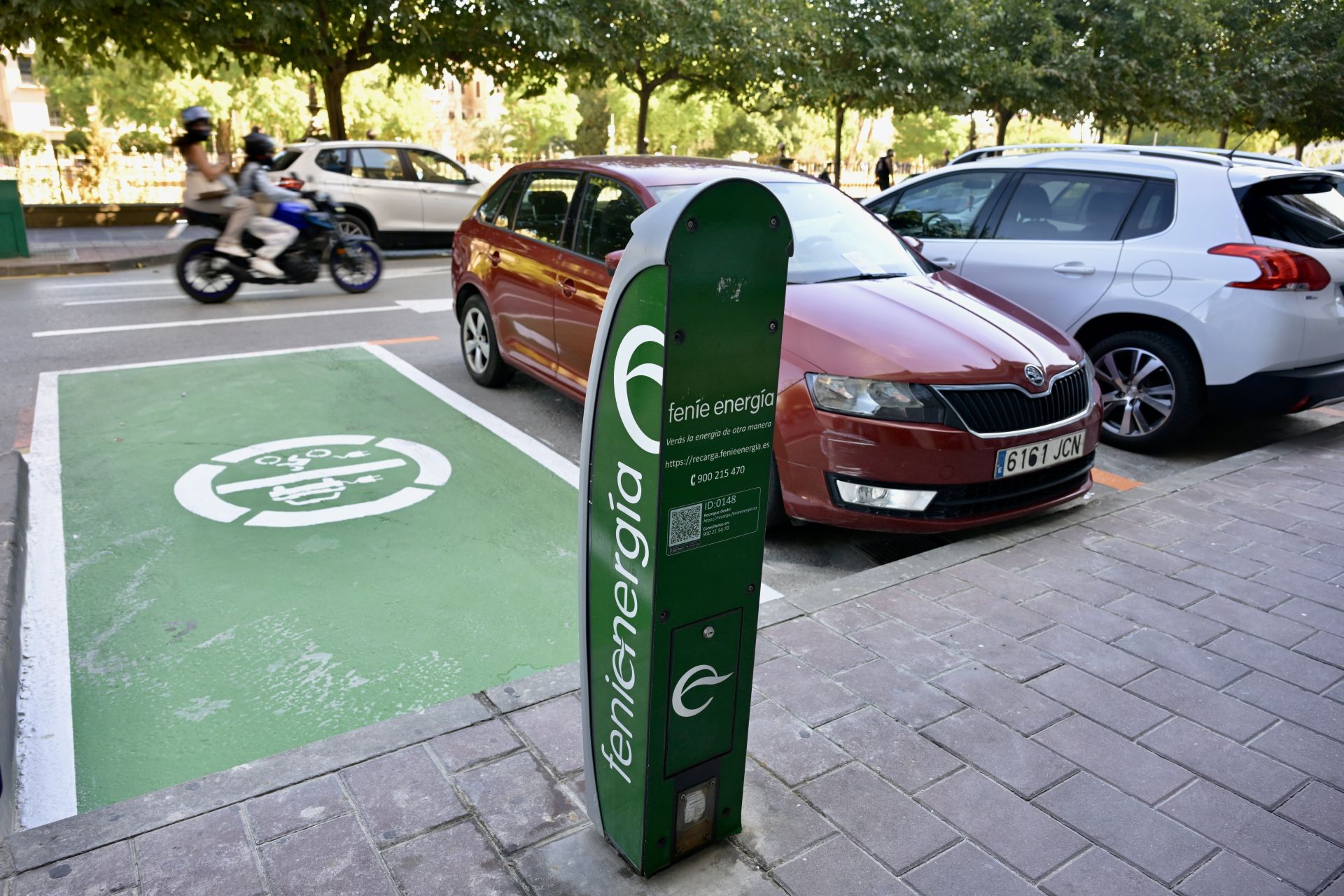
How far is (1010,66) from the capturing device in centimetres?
2314

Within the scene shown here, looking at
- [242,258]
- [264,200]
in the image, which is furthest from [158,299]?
[264,200]

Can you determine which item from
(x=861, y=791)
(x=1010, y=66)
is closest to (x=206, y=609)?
(x=861, y=791)

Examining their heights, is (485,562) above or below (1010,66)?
below

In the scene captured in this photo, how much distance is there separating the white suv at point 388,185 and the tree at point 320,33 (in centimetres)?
226

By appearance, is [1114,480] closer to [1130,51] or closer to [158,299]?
[158,299]

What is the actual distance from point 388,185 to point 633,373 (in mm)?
13592

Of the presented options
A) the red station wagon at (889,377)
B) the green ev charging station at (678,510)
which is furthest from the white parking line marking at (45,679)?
the red station wagon at (889,377)

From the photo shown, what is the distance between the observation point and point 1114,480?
18.5 ft

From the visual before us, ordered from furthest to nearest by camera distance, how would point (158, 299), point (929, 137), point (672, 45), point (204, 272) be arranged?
point (929, 137) < point (672, 45) < point (158, 299) < point (204, 272)

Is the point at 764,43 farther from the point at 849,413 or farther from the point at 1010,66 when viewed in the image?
the point at 849,413

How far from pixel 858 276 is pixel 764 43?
675 inches

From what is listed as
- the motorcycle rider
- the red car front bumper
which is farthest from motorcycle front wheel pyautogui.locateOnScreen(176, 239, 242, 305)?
the red car front bumper

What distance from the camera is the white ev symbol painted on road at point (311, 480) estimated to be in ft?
15.9

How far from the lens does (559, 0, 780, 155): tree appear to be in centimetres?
1753
